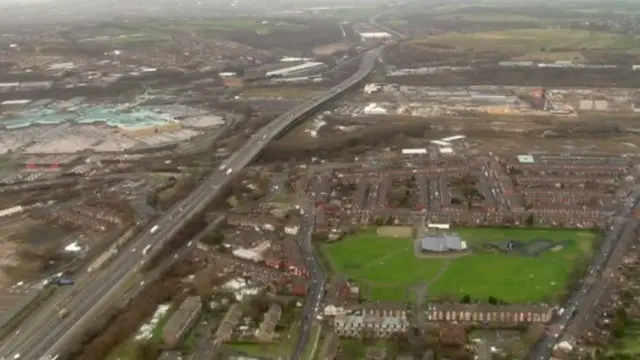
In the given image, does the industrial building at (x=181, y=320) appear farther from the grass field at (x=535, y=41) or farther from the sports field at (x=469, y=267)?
the grass field at (x=535, y=41)

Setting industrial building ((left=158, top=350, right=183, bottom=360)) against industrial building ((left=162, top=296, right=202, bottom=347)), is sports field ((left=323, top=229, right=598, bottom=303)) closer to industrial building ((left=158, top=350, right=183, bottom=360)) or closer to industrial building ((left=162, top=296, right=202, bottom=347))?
industrial building ((left=162, top=296, right=202, bottom=347))

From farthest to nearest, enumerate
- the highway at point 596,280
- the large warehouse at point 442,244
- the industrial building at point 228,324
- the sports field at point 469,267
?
the large warehouse at point 442,244 < the sports field at point 469,267 < the industrial building at point 228,324 < the highway at point 596,280

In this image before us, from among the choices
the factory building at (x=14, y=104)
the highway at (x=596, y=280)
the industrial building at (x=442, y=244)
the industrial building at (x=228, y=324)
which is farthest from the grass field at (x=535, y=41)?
the industrial building at (x=228, y=324)

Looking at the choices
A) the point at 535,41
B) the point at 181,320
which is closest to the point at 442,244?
the point at 181,320

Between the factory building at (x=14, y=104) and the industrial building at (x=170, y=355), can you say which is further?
the factory building at (x=14, y=104)

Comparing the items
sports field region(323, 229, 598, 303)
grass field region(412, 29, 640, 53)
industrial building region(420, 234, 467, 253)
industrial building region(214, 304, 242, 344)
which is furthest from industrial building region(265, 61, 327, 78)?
industrial building region(214, 304, 242, 344)

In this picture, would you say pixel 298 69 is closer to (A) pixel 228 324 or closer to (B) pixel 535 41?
(B) pixel 535 41
